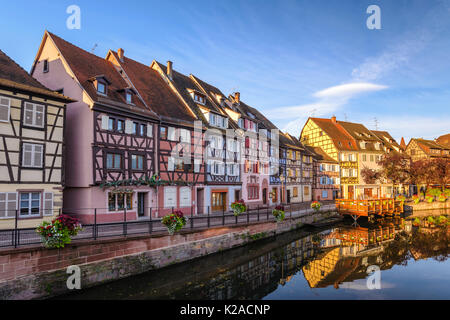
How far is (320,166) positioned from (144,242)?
35885mm

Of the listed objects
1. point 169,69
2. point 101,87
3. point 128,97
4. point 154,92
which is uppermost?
point 169,69

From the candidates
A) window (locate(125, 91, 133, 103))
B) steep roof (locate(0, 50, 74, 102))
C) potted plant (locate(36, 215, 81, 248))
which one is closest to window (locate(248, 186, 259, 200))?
window (locate(125, 91, 133, 103))

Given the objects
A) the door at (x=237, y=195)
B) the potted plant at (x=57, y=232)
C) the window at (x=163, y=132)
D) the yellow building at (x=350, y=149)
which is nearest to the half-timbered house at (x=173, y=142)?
the window at (x=163, y=132)

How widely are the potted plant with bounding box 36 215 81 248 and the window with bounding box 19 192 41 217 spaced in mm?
5624

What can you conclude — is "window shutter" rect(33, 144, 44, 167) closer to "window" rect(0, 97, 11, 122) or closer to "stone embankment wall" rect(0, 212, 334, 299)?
"window" rect(0, 97, 11, 122)

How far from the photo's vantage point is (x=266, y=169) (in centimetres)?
3453

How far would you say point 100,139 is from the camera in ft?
60.3

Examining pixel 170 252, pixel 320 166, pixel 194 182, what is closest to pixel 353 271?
pixel 170 252

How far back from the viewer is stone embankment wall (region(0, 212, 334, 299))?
32.7 ft

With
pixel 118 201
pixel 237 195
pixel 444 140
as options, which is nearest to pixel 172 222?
pixel 118 201

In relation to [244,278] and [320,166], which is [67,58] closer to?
[244,278]

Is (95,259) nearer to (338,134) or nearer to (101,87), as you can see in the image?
(101,87)

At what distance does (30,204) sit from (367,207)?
97.7 ft

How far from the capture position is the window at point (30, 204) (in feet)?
49.8
